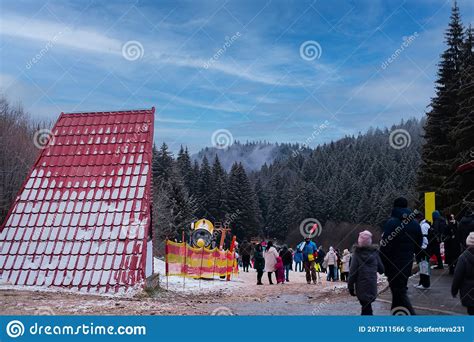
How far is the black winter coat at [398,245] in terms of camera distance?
8.94m

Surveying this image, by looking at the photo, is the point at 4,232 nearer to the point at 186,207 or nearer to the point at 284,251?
the point at 284,251

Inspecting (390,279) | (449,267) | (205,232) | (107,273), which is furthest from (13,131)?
(390,279)

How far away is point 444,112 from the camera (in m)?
31.5

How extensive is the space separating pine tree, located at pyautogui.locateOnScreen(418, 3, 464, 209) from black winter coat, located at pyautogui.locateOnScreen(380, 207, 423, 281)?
70.3ft

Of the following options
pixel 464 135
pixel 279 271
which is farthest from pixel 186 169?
pixel 279 271

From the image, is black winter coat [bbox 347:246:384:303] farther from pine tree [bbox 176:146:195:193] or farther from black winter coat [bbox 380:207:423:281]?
pine tree [bbox 176:146:195:193]

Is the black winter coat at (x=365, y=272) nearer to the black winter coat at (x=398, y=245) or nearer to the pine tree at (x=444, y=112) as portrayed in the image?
the black winter coat at (x=398, y=245)

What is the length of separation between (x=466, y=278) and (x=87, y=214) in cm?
929
